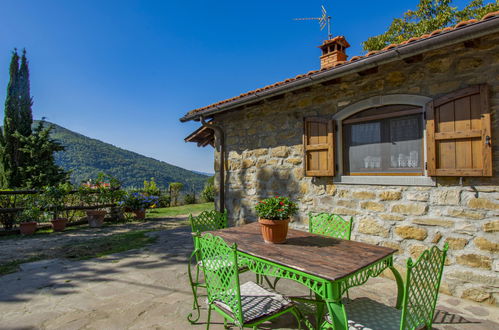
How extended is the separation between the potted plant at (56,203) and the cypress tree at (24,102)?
728cm

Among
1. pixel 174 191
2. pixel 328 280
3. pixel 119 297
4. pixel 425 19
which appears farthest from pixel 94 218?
pixel 425 19

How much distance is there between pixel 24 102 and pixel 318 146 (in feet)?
48.3

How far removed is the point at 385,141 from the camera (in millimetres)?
3482

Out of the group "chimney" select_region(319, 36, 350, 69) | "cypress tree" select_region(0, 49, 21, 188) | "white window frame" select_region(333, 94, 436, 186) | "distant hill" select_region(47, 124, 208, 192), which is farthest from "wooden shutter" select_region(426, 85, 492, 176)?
"distant hill" select_region(47, 124, 208, 192)

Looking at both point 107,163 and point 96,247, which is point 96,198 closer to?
point 96,247

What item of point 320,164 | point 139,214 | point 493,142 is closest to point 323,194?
point 320,164

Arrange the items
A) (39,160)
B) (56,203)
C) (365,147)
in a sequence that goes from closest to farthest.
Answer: (365,147)
(56,203)
(39,160)

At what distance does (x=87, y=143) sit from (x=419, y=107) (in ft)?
122

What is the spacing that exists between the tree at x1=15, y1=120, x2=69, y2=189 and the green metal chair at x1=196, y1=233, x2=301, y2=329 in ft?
38.2

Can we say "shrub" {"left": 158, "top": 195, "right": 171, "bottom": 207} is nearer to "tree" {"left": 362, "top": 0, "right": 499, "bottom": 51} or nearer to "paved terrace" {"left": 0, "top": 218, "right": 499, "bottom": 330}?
"paved terrace" {"left": 0, "top": 218, "right": 499, "bottom": 330}

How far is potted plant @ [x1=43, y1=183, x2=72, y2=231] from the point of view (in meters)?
6.91

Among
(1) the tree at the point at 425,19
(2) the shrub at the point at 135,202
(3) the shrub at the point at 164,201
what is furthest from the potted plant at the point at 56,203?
(1) the tree at the point at 425,19

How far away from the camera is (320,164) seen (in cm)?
396

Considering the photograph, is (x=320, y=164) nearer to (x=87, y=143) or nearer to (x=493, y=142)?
(x=493, y=142)
